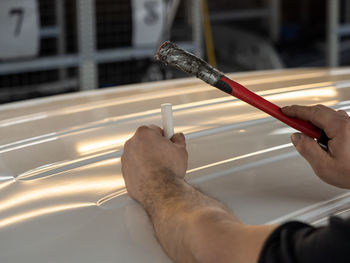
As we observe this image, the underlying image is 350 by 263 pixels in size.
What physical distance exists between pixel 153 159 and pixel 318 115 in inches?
9.2

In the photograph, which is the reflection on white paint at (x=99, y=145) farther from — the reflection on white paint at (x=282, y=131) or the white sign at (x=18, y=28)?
the white sign at (x=18, y=28)

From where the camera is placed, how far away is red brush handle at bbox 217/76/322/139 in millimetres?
744

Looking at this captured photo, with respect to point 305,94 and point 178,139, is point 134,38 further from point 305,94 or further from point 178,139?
point 178,139

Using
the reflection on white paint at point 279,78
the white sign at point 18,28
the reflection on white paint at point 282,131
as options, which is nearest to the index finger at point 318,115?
the reflection on white paint at point 282,131

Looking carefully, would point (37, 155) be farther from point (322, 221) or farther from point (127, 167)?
point (322, 221)

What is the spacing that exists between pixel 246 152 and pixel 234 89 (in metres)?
0.15

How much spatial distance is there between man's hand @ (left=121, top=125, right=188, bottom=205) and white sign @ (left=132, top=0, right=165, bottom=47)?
101 inches

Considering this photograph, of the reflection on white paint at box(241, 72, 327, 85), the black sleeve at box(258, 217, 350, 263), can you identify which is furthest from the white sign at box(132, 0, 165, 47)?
the black sleeve at box(258, 217, 350, 263)

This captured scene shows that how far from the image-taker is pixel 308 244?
53cm

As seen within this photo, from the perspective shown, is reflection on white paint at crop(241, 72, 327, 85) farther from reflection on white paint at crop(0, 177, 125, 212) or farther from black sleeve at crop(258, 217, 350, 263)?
black sleeve at crop(258, 217, 350, 263)

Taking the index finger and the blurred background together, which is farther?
the blurred background

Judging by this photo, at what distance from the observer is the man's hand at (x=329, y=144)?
766 millimetres

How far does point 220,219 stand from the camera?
0.67m

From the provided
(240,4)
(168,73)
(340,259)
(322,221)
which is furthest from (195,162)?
(240,4)
